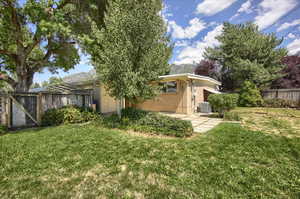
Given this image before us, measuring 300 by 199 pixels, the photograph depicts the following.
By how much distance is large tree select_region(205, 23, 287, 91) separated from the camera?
45.6 ft

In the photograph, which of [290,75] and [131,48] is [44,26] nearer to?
[131,48]

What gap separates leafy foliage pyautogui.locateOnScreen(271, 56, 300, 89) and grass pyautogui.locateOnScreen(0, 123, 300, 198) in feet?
49.5

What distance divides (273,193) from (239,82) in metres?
16.2

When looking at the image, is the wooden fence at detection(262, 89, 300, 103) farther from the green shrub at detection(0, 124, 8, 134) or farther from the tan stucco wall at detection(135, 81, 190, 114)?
the green shrub at detection(0, 124, 8, 134)

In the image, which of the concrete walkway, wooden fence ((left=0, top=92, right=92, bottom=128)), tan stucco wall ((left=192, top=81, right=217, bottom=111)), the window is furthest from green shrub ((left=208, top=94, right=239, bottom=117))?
wooden fence ((left=0, top=92, right=92, bottom=128))

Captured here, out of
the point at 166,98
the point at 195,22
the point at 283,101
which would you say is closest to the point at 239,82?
the point at 283,101

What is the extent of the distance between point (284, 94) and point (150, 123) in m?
14.9

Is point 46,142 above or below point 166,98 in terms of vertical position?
below

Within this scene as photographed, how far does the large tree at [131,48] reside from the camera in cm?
521

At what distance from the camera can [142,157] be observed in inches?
122

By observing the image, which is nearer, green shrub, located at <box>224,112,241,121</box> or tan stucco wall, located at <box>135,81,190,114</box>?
green shrub, located at <box>224,112,241,121</box>

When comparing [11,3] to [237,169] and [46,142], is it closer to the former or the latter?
[46,142]

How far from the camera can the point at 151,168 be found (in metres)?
2.66

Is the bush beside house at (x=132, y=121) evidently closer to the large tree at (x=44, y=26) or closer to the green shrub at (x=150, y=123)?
the green shrub at (x=150, y=123)
